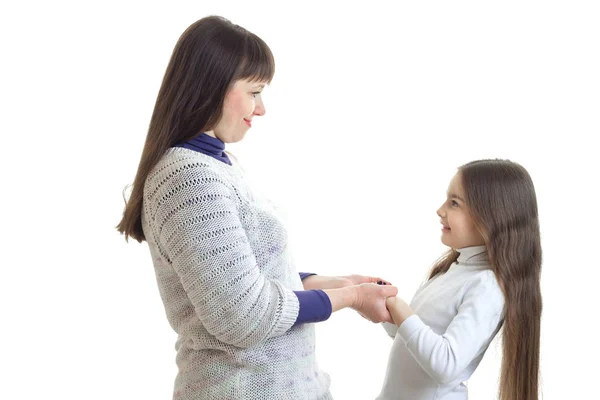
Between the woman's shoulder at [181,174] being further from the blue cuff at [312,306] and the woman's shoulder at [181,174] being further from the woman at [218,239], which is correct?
the blue cuff at [312,306]

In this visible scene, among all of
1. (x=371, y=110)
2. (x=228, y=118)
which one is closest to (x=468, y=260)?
(x=228, y=118)

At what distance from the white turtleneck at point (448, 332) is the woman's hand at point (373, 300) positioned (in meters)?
0.07

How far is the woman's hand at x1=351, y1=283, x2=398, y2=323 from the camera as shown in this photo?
5.95 feet

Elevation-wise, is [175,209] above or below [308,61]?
below

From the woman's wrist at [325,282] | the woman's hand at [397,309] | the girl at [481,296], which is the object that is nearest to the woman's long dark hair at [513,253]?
the girl at [481,296]

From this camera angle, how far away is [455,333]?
1.83 meters

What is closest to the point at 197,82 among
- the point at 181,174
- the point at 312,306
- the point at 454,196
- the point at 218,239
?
the point at 181,174

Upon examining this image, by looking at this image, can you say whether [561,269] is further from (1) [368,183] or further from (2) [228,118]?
(2) [228,118]

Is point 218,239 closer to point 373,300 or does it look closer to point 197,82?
point 197,82

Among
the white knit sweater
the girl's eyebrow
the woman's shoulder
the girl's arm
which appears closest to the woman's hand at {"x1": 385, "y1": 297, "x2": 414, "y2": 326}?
the girl's arm

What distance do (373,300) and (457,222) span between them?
36cm

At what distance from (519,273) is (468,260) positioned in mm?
149

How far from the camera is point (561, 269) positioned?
3105mm

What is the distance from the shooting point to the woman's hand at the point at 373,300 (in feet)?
5.95
